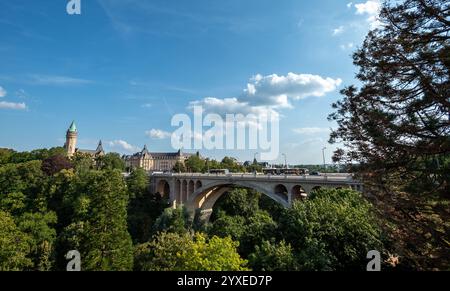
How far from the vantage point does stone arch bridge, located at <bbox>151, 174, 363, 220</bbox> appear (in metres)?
25.5

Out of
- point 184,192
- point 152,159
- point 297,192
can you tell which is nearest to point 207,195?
point 184,192

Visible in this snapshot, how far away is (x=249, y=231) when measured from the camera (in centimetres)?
1642

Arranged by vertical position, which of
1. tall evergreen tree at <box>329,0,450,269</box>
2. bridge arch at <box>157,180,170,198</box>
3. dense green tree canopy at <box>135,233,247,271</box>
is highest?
tall evergreen tree at <box>329,0,450,269</box>

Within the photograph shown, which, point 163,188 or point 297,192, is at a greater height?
point 297,192

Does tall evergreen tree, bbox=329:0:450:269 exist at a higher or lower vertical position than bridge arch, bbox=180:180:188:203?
higher

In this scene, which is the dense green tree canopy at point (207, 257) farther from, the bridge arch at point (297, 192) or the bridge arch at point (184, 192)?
the bridge arch at point (184, 192)

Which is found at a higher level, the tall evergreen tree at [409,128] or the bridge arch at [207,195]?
the tall evergreen tree at [409,128]

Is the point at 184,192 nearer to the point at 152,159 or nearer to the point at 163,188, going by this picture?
the point at 163,188

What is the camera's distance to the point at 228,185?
138ft

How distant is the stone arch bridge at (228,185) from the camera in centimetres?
2545

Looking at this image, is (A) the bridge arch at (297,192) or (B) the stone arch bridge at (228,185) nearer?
(B) the stone arch bridge at (228,185)
